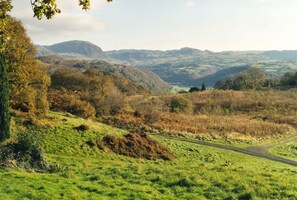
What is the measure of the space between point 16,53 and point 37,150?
17.7m

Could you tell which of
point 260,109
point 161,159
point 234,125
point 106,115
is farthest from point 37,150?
point 260,109

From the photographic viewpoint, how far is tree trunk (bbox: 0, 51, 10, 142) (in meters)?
34.1

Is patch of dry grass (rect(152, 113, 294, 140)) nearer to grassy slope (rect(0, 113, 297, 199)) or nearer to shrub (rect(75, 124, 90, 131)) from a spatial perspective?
shrub (rect(75, 124, 90, 131))

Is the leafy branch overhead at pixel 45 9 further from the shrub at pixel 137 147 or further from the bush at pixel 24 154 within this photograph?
the shrub at pixel 137 147

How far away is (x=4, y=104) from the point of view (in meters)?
35.3

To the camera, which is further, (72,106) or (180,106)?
(180,106)

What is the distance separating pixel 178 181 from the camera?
21.2m

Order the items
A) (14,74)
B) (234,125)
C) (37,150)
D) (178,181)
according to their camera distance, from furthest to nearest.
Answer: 1. (234,125)
2. (14,74)
3. (37,150)
4. (178,181)

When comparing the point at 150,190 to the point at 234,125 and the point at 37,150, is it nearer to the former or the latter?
the point at 37,150

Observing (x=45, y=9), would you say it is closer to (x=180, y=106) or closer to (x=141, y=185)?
(x=141, y=185)

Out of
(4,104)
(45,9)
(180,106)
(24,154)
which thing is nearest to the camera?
(45,9)

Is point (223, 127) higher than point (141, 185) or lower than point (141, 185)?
lower

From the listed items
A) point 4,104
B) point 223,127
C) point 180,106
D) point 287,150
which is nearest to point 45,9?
point 4,104

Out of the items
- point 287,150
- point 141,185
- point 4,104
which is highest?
point 4,104
